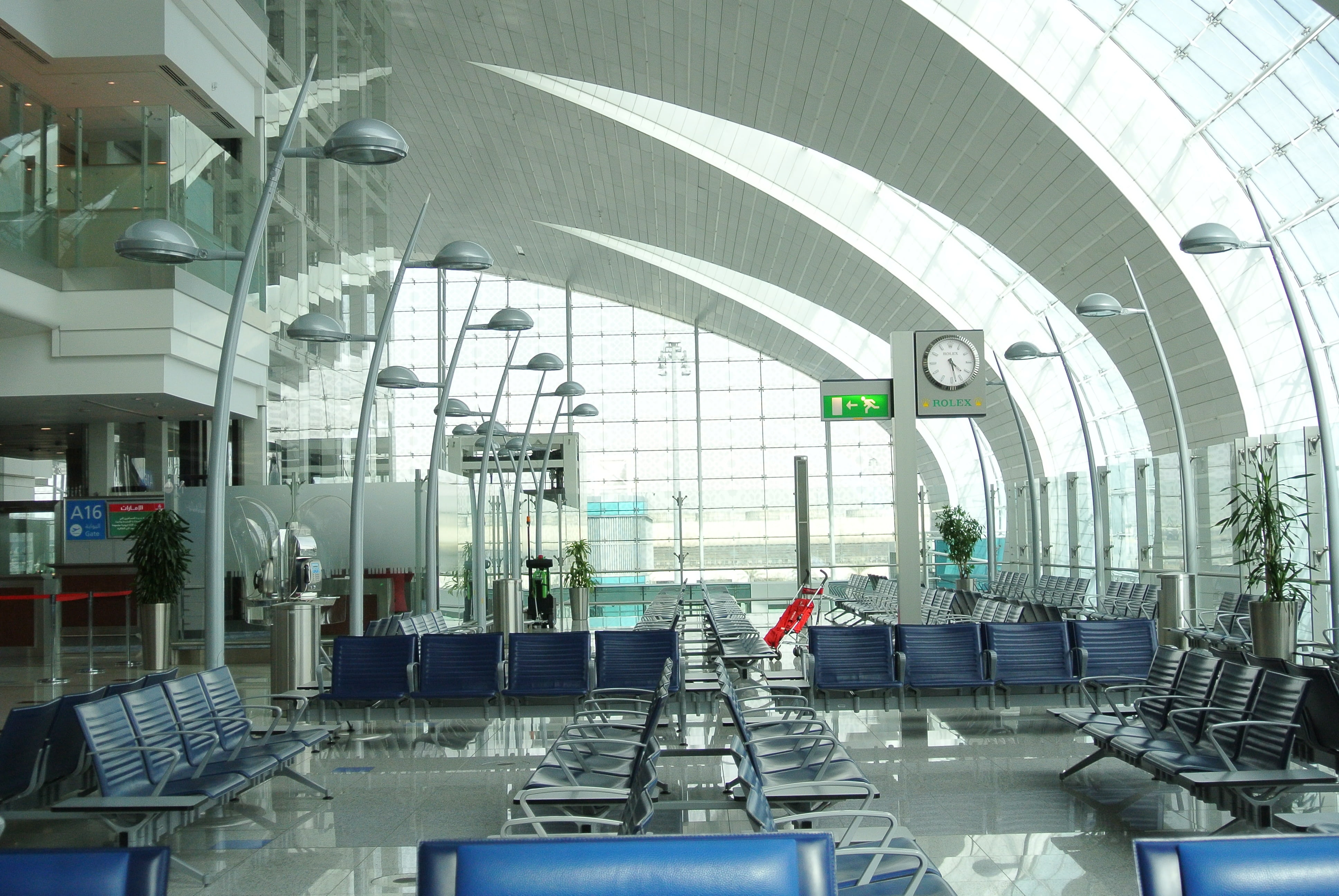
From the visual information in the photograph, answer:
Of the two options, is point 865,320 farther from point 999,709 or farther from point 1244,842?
point 1244,842

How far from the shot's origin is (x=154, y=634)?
16.7 metres

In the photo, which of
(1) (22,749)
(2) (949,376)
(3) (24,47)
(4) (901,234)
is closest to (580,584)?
(4) (901,234)

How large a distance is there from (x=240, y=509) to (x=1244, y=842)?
1776 cm

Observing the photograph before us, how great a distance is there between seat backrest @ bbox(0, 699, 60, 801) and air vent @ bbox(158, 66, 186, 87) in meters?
11.6

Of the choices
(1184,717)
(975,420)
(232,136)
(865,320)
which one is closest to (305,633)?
(1184,717)

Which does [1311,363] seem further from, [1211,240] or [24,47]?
[24,47]

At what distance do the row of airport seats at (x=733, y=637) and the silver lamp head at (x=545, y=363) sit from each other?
454 cm

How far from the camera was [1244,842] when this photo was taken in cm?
300

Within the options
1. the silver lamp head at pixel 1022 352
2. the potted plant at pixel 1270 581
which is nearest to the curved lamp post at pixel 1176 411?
the silver lamp head at pixel 1022 352

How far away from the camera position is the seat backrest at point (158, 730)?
6.62m

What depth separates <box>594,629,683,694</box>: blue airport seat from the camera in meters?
10.0

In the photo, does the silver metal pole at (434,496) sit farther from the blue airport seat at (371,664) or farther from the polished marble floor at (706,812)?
the blue airport seat at (371,664)

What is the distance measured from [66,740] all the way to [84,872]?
4717 millimetres

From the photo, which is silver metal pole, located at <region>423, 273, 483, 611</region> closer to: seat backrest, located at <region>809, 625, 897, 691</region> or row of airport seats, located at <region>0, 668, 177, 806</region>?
seat backrest, located at <region>809, 625, 897, 691</region>
